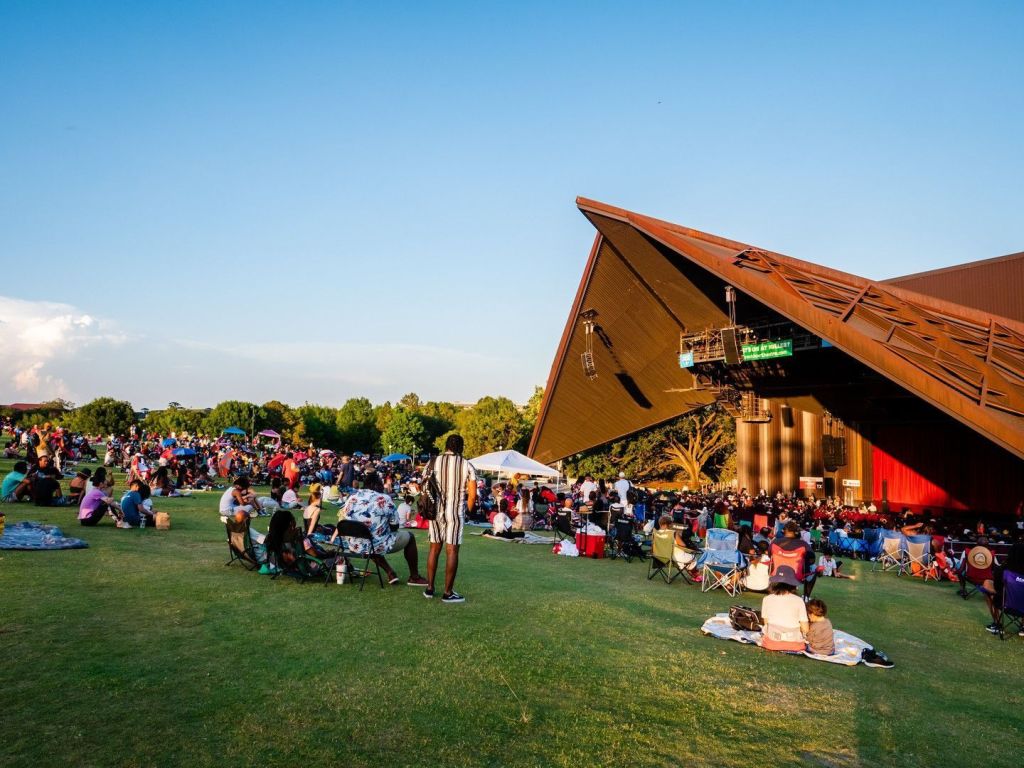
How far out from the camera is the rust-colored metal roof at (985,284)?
24.8 m

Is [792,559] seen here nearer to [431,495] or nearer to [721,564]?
[721,564]

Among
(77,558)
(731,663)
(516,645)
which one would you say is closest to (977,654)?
(731,663)

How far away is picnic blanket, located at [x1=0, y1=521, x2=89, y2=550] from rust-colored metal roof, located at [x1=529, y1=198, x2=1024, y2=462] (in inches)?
585

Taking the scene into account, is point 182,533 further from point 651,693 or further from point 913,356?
point 913,356

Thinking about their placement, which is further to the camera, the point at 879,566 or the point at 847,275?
the point at 847,275

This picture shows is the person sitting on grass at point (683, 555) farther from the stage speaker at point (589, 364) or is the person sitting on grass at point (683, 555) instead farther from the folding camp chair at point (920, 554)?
the stage speaker at point (589, 364)

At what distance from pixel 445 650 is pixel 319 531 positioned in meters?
Answer: 4.40

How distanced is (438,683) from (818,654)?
139 inches

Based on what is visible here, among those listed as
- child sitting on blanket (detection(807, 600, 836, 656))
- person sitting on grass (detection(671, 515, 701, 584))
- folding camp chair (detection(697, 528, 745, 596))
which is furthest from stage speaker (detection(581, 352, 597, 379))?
child sitting on blanket (detection(807, 600, 836, 656))

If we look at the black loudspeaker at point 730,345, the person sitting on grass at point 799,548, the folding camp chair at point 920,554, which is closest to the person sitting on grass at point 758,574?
the person sitting on grass at point 799,548

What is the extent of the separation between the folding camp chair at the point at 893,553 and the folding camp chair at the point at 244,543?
11711mm

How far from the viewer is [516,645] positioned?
555 cm

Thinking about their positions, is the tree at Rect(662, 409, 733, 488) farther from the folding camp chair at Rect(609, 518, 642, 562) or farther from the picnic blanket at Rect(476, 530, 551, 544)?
the folding camp chair at Rect(609, 518, 642, 562)

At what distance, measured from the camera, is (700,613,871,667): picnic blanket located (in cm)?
587
